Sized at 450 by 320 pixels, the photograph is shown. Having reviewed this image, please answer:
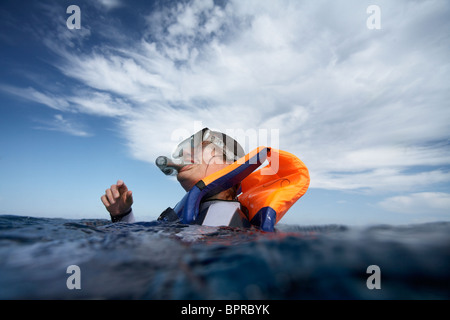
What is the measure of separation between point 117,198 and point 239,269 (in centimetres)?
274

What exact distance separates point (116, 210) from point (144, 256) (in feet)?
7.19

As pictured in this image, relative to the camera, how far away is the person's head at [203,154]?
13.0ft

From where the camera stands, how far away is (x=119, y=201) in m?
3.45

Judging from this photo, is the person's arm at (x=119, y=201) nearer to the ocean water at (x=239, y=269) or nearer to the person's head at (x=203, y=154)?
the person's head at (x=203, y=154)

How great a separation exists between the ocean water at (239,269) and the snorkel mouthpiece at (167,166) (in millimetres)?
2038

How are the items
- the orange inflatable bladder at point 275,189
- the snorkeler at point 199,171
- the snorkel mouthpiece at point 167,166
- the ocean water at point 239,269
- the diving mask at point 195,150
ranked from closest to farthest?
the ocean water at point 239,269 < the orange inflatable bladder at point 275,189 < the snorkeler at point 199,171 < the snorkel mouthpiece at point 167,166 < the diving mask at point 195,150

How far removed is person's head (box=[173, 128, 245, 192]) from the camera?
3.97 m

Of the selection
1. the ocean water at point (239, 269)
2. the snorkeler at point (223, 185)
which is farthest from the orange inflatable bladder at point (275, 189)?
the ocean water at point (239, 269)

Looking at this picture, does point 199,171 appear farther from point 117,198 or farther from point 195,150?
point 117,198

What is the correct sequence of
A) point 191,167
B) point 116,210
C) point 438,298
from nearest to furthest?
point 438,298, point 116,210, point 191,167

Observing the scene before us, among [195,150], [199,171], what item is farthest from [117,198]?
[195,150]
